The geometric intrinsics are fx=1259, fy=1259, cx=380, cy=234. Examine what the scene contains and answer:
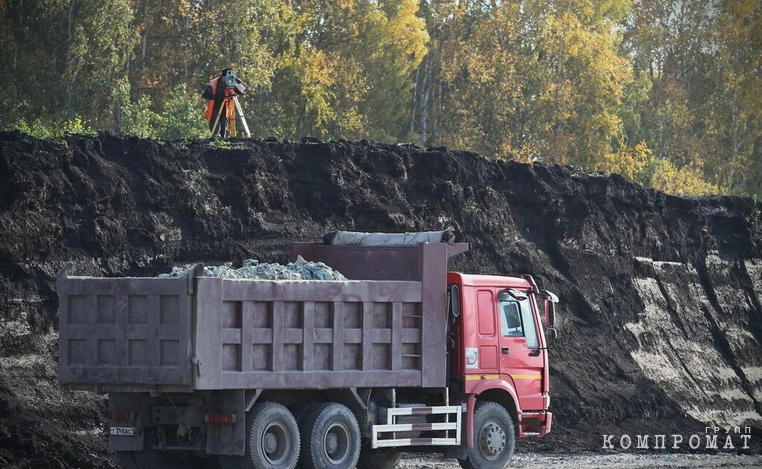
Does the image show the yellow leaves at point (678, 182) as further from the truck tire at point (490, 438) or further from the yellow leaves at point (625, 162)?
the truck tire at point (490, 438)

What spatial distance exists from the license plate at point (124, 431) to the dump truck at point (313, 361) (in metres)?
0.03

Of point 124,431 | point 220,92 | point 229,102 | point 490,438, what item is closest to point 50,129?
point 229,102

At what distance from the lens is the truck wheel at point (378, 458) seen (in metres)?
17.0

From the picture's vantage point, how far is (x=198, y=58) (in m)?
44.8

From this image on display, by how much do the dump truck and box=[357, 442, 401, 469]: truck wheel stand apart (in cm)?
2

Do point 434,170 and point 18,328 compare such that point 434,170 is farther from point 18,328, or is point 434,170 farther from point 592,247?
point 18,328

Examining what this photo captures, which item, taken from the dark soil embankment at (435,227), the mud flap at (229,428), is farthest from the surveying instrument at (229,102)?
the mud flap at (229,428)

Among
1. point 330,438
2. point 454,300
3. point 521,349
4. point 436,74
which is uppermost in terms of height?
point 436,74

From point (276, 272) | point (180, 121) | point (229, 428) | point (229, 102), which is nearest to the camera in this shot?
point (229, 428)

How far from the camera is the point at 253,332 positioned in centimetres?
1427

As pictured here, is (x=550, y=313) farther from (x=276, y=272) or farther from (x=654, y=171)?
(x=654, y=171)

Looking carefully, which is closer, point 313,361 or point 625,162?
point 313,361

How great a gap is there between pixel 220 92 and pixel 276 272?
13.2 m

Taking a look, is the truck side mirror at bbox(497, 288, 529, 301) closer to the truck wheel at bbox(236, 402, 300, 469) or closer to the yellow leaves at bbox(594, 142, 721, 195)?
the truck wheel at bbox(236, 402, 300, 469)
